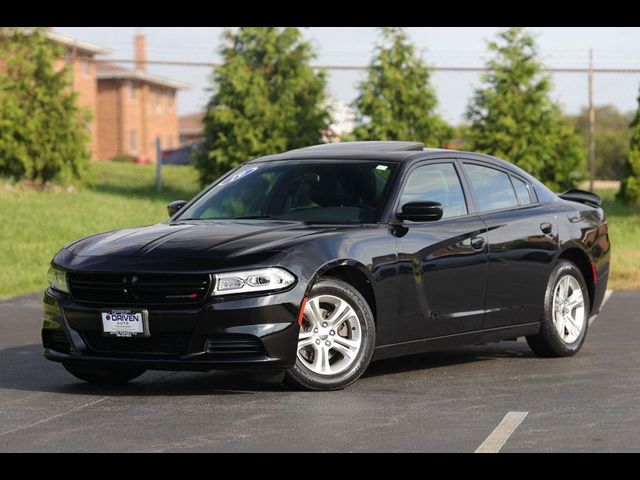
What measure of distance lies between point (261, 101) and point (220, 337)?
21.0 m

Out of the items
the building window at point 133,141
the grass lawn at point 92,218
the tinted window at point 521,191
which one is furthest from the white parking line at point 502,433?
the building window at point 133,141

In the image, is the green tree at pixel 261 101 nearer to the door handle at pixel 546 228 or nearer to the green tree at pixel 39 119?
the green tree at pixel 39 119

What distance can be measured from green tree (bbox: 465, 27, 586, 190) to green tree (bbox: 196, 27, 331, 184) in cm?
338

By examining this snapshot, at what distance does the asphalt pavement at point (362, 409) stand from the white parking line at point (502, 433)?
0.01 meters

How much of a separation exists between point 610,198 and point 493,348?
63.7ft

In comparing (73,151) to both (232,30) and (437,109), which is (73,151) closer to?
(232,30)

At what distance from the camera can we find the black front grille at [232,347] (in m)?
9.00

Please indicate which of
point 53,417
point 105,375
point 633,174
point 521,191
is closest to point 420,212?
point 521,191

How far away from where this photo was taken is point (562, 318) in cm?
1144

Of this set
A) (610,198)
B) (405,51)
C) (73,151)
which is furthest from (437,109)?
(73,151)

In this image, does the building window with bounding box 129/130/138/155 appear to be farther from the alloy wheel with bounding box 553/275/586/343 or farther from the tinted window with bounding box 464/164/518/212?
the tinted window with bounding box 464/164/518/212

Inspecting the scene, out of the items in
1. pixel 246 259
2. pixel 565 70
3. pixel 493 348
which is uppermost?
pixel 565 70

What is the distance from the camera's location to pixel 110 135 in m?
67.2

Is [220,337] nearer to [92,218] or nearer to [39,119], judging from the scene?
[92,218]
